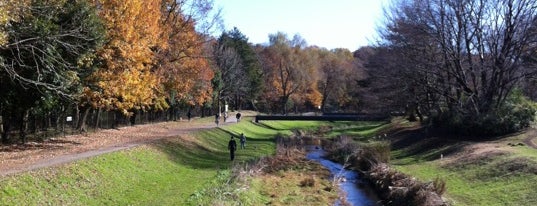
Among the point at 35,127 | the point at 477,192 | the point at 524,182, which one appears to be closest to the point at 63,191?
the point at 477,192

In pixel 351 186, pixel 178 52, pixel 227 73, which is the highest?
pixel 227 73

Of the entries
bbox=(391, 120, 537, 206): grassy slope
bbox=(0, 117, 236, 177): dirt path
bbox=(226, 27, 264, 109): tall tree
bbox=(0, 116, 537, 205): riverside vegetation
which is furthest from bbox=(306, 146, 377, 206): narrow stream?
bbox=(226, 27, 264, 109): tall tree

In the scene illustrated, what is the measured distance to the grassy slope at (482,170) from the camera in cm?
1972

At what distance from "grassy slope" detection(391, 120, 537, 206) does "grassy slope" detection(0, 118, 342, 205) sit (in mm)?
9116

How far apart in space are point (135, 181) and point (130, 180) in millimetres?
304

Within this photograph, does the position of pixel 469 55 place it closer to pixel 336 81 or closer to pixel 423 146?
pixel 423 146

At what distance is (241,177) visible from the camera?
2581 cm

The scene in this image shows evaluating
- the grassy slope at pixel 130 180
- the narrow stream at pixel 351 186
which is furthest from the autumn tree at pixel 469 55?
the grassy slope at pixel 130 180

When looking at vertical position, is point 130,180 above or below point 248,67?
below

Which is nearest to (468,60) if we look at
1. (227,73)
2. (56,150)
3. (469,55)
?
(469,55)

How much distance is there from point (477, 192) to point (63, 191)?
15724mm

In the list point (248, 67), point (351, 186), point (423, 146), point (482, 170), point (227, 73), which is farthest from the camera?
point (248, 67)

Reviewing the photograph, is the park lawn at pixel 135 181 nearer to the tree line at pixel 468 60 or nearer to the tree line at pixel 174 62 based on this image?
the tree line at pixel 174 62

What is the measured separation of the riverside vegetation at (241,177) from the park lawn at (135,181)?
4 centimetres
